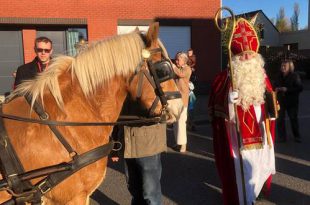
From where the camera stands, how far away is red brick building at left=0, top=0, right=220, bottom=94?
14.2 meters

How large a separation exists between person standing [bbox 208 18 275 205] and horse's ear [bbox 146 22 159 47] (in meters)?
1.85

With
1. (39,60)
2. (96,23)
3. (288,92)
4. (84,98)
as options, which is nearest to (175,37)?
(96,23)

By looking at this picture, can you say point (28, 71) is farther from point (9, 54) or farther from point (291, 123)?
point (9, 54)

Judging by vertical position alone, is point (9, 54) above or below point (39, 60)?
above

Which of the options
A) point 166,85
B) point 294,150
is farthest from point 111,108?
point 294,150

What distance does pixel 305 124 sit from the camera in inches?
372

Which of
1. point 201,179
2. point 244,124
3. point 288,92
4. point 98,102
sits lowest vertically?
point 201,179

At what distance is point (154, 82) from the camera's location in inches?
98.5

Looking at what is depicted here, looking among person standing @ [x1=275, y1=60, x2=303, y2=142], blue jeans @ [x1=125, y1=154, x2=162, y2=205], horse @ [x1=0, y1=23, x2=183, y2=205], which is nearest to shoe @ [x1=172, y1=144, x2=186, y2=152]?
person standing @ [x1=275, y1=60, x2=303, y2=142]

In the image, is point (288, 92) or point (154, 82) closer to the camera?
point (154, 82)

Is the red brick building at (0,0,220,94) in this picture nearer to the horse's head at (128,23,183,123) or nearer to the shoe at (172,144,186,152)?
the shoe at (172,144,186,152)

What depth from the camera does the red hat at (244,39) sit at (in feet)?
14.0

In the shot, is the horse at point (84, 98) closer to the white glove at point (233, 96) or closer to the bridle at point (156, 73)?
the bridle at point (156, 73)

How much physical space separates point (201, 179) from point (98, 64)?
3.38 metres
